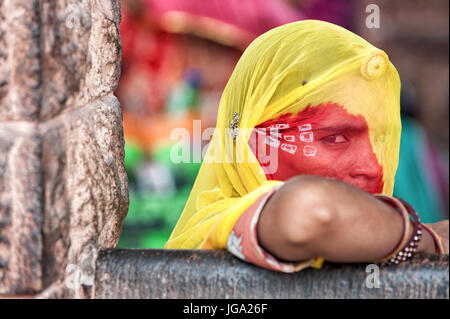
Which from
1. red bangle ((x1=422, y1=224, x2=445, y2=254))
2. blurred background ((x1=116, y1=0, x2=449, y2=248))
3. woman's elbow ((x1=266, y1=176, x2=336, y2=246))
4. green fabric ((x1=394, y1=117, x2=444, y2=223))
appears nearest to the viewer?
woman's elbow ((x1=266, y1=176, x2=336, y2=246))

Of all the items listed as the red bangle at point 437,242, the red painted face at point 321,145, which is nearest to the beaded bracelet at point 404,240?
the red bangle at point 437,242

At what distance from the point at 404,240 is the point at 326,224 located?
189 mm

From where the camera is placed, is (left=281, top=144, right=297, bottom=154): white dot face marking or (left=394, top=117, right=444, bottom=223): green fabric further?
(left=394, top=117, right=444, bottom=223): green fabric

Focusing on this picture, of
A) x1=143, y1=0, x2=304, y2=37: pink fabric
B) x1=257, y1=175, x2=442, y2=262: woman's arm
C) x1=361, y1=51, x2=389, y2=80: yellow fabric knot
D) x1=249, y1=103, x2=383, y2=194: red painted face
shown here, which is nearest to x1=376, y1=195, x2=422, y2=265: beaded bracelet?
x1=257, y1=175, x2=442, y2=262: woman's arm

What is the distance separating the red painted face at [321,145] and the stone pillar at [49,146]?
60cm

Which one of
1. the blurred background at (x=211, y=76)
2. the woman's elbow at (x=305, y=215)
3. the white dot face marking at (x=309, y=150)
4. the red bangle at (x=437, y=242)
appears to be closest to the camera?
the woman's elbow at (x=305, y=215)

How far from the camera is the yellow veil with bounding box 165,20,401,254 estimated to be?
153 centimetres

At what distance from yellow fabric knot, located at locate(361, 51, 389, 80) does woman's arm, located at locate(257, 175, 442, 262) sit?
0.66 metres

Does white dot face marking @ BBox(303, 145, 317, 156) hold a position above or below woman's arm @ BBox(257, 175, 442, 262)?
above

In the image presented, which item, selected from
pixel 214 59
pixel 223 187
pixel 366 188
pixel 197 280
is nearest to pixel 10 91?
pixel 197 280

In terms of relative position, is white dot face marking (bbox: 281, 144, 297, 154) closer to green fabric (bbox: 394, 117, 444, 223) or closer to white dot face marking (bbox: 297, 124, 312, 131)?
white dot face marking (bbox: 297, 124, 312, 131)

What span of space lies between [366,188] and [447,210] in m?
2.41

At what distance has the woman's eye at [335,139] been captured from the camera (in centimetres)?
154

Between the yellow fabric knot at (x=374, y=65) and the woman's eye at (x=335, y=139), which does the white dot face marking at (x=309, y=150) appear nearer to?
the woman's eye at (x=335, y=139)
